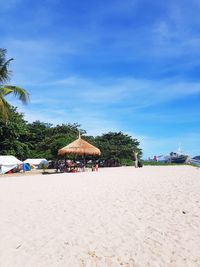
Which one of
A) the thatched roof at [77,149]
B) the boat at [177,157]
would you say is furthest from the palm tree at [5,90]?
the boat at [177,157]

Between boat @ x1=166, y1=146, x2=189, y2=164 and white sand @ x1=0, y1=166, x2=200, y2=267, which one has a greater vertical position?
boat @ x1=166, y1=146, x2=189, y2=164

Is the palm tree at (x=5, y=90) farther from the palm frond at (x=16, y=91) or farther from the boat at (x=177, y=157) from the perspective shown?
the boat at (x=177, y=157)

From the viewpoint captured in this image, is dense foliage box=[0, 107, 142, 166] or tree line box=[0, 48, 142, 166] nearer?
tree line box=[0, 48, 142, 166]

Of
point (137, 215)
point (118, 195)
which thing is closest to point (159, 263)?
point (137, 215)

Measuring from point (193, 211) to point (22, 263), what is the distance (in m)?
3.56

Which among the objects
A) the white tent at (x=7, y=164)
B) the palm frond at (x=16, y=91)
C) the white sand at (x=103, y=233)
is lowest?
the white sand at (x=103, y=233)

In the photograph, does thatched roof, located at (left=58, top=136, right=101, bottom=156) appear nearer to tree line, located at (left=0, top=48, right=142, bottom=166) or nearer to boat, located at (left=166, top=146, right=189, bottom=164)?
tree line, located at (left=0, top=48, right=142, bottom=166)

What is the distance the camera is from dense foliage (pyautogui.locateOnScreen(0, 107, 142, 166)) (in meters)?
29.6

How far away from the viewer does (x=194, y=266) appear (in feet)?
11.7

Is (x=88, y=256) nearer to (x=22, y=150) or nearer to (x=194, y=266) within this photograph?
(x=194, y=266)

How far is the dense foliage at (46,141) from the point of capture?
2961 centimetres

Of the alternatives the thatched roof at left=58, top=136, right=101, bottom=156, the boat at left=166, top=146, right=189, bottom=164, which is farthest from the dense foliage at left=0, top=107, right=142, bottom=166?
the boat at left=166, top=146, right=189, bottom=164

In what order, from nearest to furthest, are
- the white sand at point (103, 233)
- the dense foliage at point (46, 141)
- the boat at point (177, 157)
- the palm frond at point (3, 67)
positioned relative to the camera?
the white sand at point (103, 233), the palm frond at point (3, 67), the dense foliage at point (46, 141), the boat at point (177, 157)

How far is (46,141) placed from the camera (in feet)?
119
